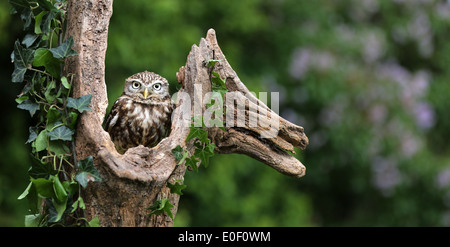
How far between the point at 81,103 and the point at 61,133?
0.15 meters

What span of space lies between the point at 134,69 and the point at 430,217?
12.0ft

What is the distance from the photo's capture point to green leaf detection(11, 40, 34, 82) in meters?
2.44

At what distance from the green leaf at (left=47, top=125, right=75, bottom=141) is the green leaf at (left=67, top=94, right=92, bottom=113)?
103 mm

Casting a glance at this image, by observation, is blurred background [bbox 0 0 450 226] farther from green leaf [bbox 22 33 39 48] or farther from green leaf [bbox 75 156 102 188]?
green leaf [bbox 75 156 102 188]

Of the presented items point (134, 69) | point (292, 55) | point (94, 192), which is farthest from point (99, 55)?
point (292, 55)

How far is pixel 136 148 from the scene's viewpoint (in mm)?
2414

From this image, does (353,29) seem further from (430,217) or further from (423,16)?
(430,217)

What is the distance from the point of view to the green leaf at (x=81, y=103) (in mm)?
2375

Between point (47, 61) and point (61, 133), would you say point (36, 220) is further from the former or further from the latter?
point (47, 61)

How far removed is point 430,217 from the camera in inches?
249

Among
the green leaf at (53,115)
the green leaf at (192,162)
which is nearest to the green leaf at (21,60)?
the green leaf at (53,115)

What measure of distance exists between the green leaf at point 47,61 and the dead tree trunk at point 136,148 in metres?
0.06

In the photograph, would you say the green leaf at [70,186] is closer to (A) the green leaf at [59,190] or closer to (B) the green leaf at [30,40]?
(A) the green leaf at [59,190]

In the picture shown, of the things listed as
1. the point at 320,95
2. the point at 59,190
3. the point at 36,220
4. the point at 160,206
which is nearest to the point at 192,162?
the point at 160,206
